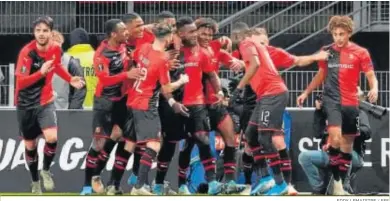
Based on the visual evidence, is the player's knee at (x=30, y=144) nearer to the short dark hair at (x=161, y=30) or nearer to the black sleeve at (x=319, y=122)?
the short dark hair at (x=161, y=30)

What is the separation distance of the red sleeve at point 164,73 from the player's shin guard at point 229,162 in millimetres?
1273

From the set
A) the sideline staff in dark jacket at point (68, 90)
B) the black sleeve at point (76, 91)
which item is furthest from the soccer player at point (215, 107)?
the black sleeve at point (76, 91)

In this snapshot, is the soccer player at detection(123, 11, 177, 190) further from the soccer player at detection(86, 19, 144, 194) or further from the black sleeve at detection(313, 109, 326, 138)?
the black sleeve at detection(313, 109, 326, 138)

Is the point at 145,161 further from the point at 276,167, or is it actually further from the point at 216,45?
the point at 216,45

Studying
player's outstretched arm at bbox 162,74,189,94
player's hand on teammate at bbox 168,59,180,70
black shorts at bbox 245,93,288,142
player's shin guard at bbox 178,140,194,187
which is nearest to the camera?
player's outstretched arm at bbox 162,74,189,94

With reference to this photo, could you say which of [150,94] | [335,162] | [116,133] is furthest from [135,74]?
[335,162]

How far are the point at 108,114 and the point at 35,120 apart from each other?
0.89m

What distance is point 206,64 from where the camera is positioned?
20.1 m

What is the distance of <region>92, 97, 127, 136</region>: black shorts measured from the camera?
20.3m

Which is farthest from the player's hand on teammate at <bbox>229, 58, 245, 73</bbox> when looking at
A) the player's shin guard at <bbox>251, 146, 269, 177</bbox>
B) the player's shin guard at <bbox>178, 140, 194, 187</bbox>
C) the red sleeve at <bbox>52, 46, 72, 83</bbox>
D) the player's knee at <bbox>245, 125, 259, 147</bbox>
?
the red sleeve at <bbox>52, 46, 72, 83</bbox>

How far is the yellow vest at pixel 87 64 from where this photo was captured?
76.1ft

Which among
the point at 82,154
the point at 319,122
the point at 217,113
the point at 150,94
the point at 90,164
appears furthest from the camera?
the point at 82,154

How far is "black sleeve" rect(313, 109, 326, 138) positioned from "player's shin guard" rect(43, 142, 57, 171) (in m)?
3.36
